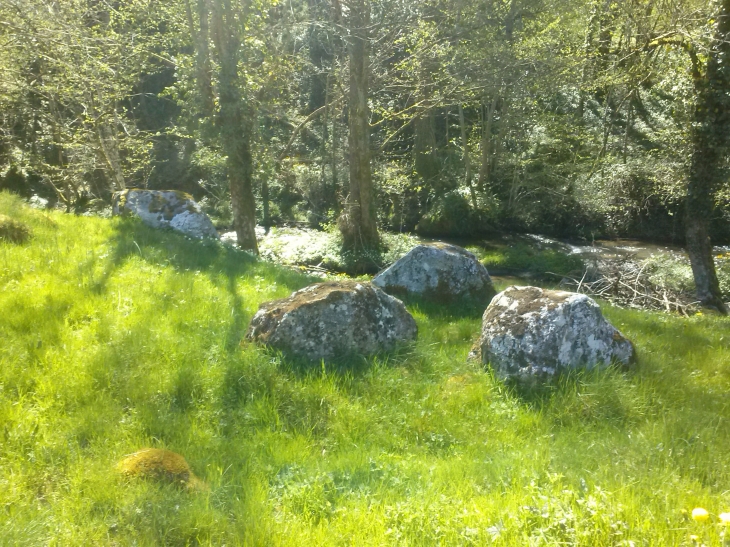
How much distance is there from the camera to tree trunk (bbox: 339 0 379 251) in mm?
17938

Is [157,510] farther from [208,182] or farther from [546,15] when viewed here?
[208,182]

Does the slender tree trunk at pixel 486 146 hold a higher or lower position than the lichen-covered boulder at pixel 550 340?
higher

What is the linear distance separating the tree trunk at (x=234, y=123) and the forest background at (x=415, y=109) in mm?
42

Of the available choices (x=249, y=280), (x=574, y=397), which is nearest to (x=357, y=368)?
(x=574, y=397)

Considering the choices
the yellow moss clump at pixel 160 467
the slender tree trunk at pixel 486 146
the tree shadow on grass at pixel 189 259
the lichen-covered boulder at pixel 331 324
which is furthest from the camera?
the slender tree trunk at pixel 486 146

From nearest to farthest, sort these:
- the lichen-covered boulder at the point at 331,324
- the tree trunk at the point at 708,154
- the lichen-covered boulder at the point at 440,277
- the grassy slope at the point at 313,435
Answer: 1. the grassy slope at the point at 313,435
2. the lichen-covered boulder at the point at 331,324
3. the lichen-covered boulder at the point at 440,277
4. the tree trunk at the point at 708,154

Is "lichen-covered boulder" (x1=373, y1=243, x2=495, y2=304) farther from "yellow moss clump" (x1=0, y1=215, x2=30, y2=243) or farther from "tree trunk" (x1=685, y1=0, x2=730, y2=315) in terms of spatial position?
"tree trunk" (x1=685, y1=0, x2=730, y2=315)

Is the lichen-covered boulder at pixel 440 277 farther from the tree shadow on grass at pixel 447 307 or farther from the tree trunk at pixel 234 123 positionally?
the tree trunk at pixel 234 123

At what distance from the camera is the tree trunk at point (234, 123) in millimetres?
15398

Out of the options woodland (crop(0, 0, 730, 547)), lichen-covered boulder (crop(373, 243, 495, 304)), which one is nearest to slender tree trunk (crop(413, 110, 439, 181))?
woodland (crop(0, 0, 730, 547))

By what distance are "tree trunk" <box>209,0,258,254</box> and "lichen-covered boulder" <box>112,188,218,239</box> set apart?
2.51 metres

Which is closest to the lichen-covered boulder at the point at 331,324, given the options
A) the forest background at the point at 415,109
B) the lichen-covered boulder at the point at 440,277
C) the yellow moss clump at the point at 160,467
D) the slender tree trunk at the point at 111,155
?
the yellow moss clump at the point at 160,467

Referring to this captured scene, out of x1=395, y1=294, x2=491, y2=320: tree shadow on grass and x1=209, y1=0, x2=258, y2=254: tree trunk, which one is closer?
x1=395, y1=294, x2=491, y2=320: tree shadow on grass

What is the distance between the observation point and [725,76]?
1271 cm
